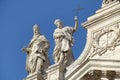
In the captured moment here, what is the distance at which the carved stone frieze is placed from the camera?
23.3 metres

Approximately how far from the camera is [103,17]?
80.0ft

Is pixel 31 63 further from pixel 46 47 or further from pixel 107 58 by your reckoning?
pixel 107 58

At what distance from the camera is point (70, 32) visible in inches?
956

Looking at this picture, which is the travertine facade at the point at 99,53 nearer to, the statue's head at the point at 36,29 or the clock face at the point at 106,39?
the clock face at the point at 106,39

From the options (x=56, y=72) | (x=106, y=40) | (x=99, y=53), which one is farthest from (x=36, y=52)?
(x=106, y=40)

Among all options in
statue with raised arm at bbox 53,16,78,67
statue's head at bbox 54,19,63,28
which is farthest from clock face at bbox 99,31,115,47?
statue's head at bbox 54,19,63,28

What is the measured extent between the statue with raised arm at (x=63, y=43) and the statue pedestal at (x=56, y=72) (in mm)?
260

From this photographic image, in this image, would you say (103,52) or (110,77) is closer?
(110,77)

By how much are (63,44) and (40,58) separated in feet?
3.29

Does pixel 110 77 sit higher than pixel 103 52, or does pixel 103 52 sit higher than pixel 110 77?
pixel 103 52

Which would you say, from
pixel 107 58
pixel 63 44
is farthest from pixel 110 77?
pixel 63 44

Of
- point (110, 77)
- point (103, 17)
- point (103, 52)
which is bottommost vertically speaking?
point (110, 77)

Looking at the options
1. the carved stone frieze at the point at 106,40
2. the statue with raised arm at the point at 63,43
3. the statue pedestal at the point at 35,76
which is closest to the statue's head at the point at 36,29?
the statue with raised arm at the point at 63,43

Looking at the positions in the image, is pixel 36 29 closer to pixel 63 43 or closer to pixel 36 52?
pixel 36 52
